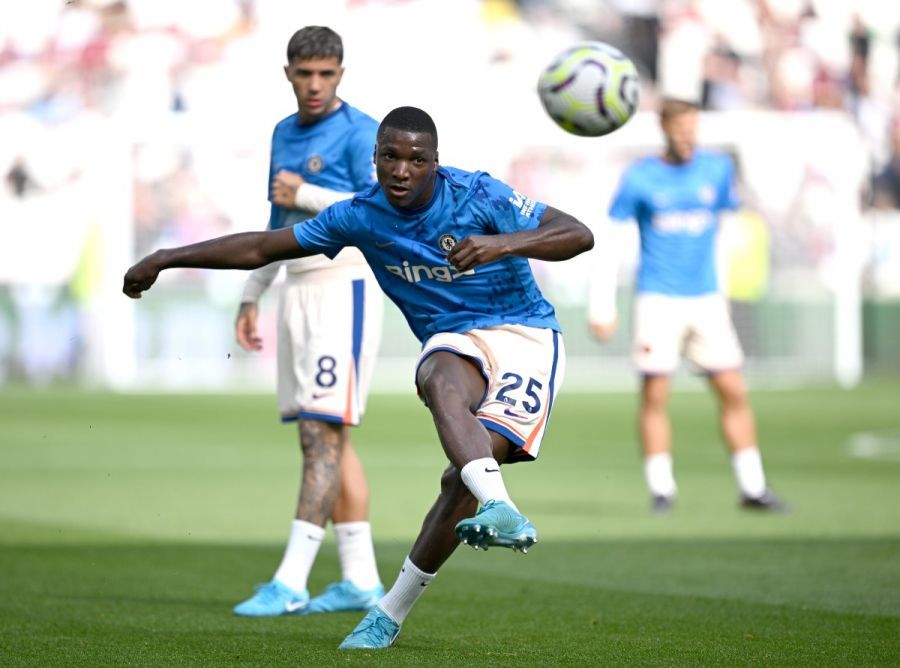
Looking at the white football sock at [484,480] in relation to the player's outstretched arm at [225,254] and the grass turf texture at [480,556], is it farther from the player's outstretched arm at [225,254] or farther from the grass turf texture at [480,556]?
the player's outstretched arm at [225,254]

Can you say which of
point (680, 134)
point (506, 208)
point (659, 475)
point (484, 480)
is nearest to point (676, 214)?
point (680, 134)

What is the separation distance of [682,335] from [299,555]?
5424 mm

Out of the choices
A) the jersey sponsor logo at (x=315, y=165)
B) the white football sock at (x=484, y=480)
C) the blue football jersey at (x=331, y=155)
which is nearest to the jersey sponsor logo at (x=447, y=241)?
the white football sock at (x=484, y=480)

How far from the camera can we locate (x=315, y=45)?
744cm

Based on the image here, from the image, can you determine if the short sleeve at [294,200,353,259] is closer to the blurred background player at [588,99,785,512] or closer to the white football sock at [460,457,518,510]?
the white football sock at [460,457,518,510]

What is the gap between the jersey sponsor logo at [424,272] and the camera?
5.95 m

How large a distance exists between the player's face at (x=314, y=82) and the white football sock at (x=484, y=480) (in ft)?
8.39

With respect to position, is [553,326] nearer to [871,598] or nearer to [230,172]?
[871,598]

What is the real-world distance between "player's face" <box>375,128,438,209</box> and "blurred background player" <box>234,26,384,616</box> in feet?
5.06

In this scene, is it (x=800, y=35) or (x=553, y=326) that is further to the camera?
(x=800, y=35)

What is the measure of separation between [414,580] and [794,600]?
2.18 metres

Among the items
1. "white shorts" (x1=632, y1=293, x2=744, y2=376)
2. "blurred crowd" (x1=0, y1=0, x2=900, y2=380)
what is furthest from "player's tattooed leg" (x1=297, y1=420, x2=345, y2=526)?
"blurred crowd" (x1=0, y1=0, x2=900, y2=380)

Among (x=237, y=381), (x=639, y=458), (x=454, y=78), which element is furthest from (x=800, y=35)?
(x=639, y=458)

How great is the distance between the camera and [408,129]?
18.7 feet
